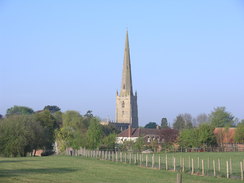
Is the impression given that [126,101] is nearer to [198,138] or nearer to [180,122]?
[180,122]

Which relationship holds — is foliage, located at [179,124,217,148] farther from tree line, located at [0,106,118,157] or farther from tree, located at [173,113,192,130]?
tree, located at [173,113,192,130]

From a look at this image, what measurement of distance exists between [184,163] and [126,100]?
136m

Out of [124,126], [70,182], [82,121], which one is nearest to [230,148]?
[82,121]

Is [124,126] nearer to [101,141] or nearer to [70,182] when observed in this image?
[101,141]

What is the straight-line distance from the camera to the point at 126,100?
181625 millimetres

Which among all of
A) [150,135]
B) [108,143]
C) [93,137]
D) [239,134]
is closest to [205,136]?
[239,134]

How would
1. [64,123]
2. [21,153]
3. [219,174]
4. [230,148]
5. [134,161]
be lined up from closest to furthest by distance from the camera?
[219,174], [134,161], [21,153], [230,148], [64,123]

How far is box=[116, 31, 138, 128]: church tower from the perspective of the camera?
18025 cm

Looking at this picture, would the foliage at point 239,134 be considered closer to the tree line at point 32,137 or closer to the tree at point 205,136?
the tree at point 205,136

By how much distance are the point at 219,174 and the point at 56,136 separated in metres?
50.9

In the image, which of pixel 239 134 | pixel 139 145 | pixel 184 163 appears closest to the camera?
pixel 184 163

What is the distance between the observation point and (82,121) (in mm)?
111250

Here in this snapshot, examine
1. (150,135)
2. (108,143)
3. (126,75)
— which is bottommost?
(108,143)

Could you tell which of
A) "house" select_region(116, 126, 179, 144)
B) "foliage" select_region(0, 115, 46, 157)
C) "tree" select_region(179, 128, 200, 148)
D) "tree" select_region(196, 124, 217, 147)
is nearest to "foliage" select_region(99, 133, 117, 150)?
"foliage" select_region(0, 115, 46, 157)
